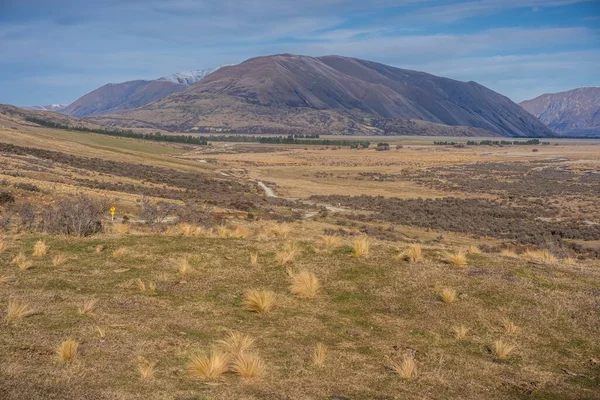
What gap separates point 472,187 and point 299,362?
260 ft

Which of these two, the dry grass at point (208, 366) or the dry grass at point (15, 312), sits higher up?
the dry grass at point (15, 312)

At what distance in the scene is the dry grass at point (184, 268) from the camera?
1324cm

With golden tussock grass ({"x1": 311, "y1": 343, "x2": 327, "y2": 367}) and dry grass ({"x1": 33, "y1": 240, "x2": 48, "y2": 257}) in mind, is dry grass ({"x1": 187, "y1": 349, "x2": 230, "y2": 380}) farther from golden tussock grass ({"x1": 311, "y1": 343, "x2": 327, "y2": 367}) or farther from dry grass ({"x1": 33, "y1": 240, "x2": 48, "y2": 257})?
dry grass ({"x1": 33, "y1": 240, "x2": 48, "y2": 257})

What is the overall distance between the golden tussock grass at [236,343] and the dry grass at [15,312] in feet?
12.3

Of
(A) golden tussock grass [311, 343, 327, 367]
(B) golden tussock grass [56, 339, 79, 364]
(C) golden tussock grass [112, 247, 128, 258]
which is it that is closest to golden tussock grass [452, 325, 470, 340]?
(A) golden tussock grass [311, 343, 327, 367]

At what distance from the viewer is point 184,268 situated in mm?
13305

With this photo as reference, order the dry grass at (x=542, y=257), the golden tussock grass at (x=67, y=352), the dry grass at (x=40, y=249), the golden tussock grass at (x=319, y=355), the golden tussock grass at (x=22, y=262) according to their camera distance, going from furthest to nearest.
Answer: the dry grass at (x=542, y=257)
the dry grass at (x=40, y=249)
the golden tussock grass at (x=22, y=262)
the golden tussock grass at (x=319, y=355)
the golden tussock grass at (x=67, y=352)

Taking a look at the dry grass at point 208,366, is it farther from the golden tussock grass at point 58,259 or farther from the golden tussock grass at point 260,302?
the golden tussock grass at point 58,259

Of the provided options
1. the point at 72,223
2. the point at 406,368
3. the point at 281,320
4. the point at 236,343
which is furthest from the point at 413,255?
the point at 72,223

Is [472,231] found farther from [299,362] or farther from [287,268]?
[299,362]

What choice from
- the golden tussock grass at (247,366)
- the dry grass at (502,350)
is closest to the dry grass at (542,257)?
the dry grass at (502,350)

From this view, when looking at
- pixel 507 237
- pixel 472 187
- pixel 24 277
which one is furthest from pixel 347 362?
pixel 472 187

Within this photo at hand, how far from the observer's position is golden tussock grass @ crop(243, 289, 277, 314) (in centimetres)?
1109

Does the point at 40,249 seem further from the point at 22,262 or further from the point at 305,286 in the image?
the point at 305,286
